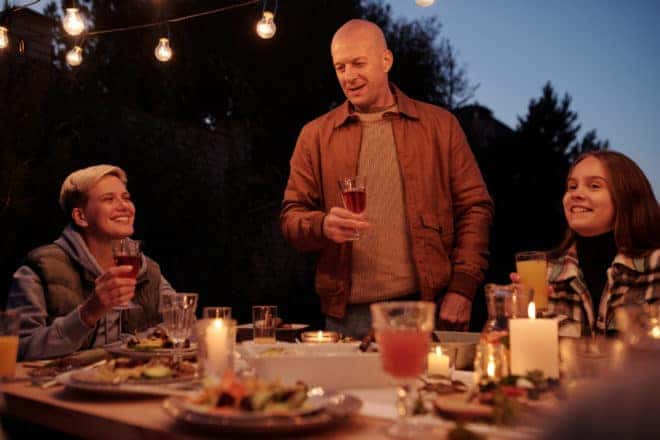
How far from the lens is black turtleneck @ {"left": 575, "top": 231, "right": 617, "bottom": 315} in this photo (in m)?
3.13

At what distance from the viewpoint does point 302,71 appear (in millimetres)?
12023

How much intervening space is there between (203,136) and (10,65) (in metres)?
4.06

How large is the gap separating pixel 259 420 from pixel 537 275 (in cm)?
153

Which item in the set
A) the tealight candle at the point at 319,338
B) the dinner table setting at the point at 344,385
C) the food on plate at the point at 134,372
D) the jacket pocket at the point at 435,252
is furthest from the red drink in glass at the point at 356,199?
the food on plate at the point at 134,372

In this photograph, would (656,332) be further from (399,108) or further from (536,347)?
(399,108)

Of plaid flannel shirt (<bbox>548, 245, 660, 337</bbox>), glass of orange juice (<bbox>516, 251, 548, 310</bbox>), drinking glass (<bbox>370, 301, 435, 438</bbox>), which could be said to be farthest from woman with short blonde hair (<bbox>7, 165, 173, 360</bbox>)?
plaid flannel shirt (<bbox>548, 245, 660, 337</bbox>)

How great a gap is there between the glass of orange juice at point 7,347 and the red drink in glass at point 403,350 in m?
1.13

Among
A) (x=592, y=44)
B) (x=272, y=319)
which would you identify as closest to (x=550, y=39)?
(x=592, y=44)

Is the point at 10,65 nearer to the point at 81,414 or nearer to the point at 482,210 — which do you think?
the point at 482,210

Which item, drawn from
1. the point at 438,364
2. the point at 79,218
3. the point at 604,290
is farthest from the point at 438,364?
the point at 79,218

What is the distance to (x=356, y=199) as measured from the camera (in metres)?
2.82

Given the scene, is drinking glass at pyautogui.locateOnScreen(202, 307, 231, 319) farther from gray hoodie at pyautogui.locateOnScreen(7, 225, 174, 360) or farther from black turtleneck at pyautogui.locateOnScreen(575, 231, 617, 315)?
black turtleneck at pyautogui.locateOnScreen(575, 231, 617, 315)

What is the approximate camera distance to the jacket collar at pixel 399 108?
3.49 metres

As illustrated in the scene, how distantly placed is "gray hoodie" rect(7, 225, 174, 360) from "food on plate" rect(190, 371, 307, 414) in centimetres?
125
